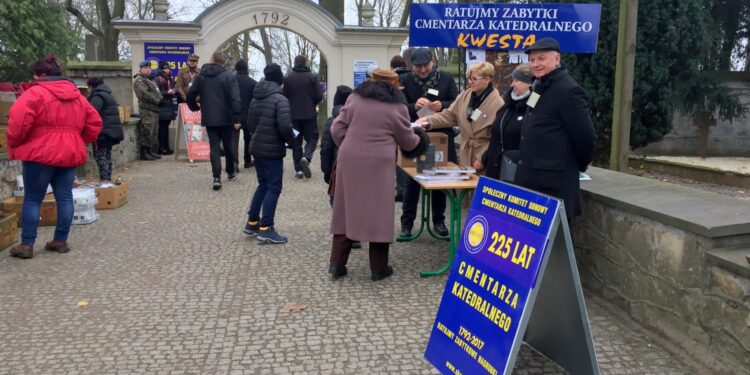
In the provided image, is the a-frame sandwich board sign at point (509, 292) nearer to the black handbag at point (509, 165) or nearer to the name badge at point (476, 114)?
the black handbag at point (509, 165)

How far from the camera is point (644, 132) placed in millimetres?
10719

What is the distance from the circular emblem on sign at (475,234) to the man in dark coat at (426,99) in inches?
108

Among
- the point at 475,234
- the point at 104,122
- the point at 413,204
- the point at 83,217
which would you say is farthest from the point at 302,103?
the point at 475,234

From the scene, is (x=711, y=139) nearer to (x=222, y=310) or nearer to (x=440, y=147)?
(x=440, y=147)

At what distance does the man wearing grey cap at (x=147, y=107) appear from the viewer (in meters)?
11.8

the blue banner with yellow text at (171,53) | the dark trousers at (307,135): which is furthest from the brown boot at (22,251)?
the blue banner with yellow text at (171,53)

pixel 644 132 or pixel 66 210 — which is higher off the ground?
pixel 644 132

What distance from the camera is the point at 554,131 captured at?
3789 mm

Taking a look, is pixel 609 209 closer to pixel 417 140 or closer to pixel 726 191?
pixel 417 140

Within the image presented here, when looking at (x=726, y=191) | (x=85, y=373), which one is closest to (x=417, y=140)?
(x=85, y=373)

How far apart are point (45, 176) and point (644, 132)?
894 centimetres

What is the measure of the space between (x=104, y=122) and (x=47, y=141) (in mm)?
3085

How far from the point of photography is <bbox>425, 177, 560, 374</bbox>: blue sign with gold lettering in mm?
2982

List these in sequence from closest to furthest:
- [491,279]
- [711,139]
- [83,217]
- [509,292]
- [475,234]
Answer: [509,292] → [491,279] → [475,234] → [83,217] → [711,139]
